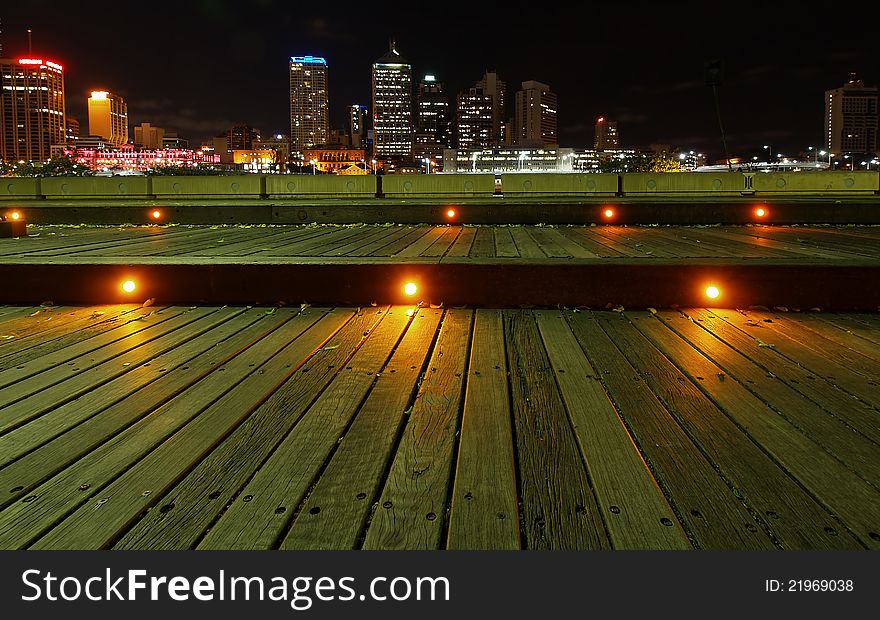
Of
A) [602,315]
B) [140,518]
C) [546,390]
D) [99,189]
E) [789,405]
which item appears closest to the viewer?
[140,518]

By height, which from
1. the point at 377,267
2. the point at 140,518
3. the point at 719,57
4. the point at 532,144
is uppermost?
the point at 532,144

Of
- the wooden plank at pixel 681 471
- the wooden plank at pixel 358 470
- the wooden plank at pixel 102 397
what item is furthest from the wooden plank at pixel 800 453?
the wooden plank at pixel 102 397

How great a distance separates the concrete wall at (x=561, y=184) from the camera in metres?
15.2

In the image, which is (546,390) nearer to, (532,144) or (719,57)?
(719,57)

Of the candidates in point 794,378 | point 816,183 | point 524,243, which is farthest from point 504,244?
point 816,183

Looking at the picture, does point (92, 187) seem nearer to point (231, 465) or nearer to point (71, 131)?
point (231, 465)

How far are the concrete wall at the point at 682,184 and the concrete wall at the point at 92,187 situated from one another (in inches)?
436

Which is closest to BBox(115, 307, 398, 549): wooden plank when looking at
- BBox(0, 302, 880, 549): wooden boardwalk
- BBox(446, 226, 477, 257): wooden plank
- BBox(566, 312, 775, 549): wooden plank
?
BBox(0, 302, 880, 549): wooden boardwalk

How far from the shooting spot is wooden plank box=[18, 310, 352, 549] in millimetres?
1863

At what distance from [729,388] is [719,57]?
1347 cm

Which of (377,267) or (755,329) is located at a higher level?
(377,267)

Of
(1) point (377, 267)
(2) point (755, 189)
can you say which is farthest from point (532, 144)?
(1) point (377, 267)

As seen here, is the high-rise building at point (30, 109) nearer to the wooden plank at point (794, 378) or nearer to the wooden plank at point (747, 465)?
the wooden plank at point (794, 378)

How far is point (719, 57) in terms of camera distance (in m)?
14.4
